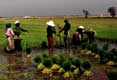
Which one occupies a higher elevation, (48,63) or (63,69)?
(48,63)

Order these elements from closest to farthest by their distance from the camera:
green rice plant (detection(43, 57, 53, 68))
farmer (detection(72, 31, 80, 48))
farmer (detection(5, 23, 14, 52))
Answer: green rice plant (detection(43, 57, 53, 68)), farmer (detection(5, 23, 14, 52)), farmer (detection(72, 31, 80, 48))

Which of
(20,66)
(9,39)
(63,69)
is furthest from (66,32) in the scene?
(63,69)

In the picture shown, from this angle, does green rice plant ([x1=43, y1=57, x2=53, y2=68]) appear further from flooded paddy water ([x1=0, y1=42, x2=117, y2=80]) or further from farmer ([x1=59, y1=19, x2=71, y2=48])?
farmer ([x1=59, y1=19, x2=71, y2=48])

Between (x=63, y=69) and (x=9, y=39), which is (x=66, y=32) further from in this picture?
(x=63, y=69)

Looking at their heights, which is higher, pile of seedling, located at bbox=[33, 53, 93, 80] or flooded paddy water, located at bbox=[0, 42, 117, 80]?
pile of seedling, located at bbox=[33, 53, 93, 80]

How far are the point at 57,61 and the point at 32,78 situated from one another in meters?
2.15

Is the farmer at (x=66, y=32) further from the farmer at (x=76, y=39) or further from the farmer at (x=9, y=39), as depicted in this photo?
the farmer at (x=9, y=39)

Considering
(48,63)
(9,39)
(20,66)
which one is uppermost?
(48,63)

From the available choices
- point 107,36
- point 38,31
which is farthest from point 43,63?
point 38,31

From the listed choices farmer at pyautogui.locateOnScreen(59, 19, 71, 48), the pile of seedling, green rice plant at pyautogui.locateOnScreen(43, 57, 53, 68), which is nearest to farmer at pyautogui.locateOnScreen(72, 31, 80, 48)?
farmer at pyautogui.locateOnScreen(59, 19, 71, 48)

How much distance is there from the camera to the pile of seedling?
22.7m

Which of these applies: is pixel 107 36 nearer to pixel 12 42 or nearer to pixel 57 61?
pixel 12 42

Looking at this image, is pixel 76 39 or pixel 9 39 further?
pixel 76 39

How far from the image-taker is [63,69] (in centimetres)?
2330
